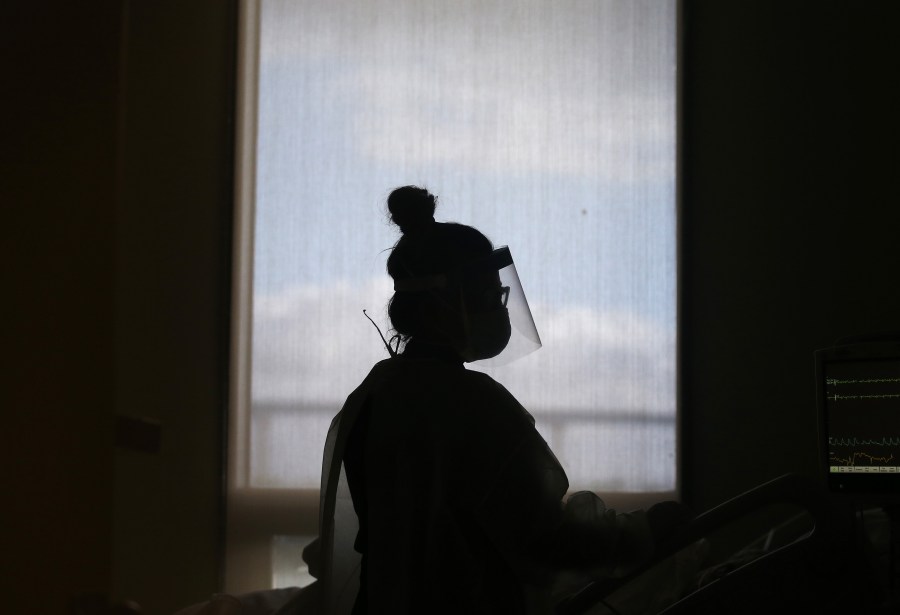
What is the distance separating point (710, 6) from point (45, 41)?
2.23 meters

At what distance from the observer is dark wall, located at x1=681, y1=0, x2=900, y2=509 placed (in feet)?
7.97

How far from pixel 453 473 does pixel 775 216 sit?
68.9 inches

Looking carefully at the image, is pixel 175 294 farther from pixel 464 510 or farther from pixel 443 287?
pixel 464 510

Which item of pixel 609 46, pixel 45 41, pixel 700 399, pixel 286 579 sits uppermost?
pixel 609 46

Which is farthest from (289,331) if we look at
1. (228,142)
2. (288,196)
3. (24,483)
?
(24,483)

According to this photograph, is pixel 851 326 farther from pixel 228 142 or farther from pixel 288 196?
pixel 228 142

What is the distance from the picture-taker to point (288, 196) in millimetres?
2596

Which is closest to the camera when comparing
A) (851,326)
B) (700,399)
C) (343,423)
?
(343,423)

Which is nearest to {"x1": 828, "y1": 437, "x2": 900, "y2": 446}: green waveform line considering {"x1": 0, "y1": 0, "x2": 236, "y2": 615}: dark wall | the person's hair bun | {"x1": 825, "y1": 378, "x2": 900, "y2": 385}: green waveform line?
{"x1": 825, "y1": 378, "x2": 900, "y2": 385}: green waveform line

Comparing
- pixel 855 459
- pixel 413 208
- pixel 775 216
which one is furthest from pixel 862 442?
pixel 775 216

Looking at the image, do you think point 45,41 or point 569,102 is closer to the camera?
point 45,41

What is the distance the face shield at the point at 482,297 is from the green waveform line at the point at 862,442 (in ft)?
2.29

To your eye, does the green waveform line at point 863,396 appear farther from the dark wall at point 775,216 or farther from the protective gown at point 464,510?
the dark wall at point 775,216

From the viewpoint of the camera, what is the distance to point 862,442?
153 centimetres
